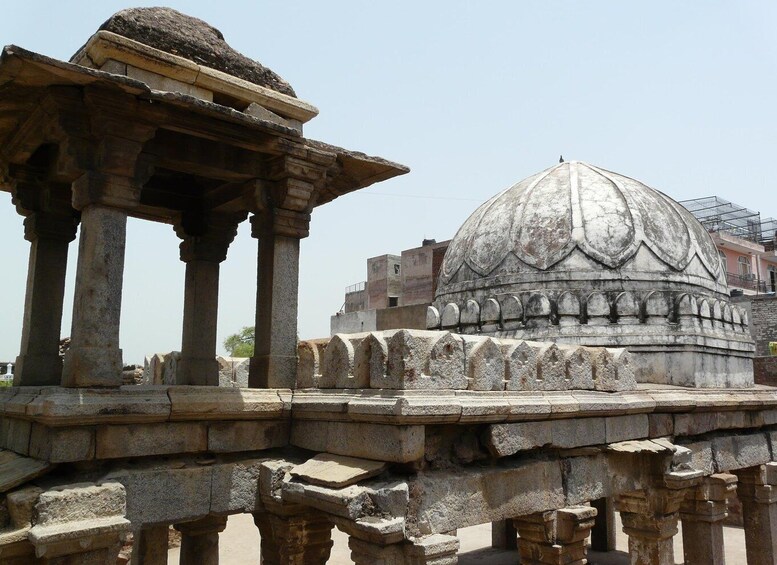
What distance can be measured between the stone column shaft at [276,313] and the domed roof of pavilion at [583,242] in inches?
187

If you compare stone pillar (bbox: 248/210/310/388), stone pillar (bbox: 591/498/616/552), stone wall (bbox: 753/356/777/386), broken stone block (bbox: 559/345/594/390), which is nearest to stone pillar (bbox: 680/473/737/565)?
broken stone block (bbox: 559/345/594/390)

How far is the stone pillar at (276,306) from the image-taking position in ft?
16.0

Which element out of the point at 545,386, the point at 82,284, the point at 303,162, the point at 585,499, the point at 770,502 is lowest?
the point at 770,502

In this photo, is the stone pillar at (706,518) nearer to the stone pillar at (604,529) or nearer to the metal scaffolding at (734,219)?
the stone pillar at (604,529)

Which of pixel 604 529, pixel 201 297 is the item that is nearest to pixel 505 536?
pixel 604 529

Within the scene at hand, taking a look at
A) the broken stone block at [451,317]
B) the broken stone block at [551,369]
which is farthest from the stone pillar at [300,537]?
the broken stone block at [451,317]

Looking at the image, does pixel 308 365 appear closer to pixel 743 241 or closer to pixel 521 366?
pixel 521 366

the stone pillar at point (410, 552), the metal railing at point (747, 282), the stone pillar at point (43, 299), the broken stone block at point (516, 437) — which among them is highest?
the metal railing at point (747, 282)

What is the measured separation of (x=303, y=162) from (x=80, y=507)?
2619 millimetres

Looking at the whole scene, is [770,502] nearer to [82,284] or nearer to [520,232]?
[520,232]

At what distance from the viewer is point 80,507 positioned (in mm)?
3623

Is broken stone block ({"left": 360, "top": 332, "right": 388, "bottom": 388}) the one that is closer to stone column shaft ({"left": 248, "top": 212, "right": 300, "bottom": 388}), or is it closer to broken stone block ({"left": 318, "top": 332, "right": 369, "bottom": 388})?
broken stone block ({"left": 318, "top": 332, "right": 369, "bottom": 388})

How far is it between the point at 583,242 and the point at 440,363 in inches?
212

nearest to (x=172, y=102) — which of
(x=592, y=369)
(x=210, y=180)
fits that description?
(x=210, y=180)
